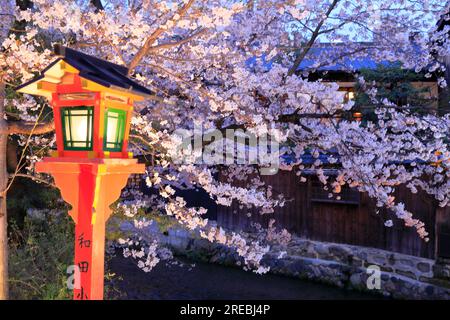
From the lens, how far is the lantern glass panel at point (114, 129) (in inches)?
156

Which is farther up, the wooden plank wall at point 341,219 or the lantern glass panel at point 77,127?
the lantern glass panel at point 77,127

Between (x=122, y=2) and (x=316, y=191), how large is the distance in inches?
329

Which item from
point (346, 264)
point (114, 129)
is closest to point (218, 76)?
point (114, 129)

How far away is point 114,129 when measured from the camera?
411 centimetres

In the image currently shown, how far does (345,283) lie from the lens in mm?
12227

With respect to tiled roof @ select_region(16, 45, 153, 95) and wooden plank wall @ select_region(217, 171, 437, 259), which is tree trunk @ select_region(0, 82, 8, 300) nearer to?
tiled roof @ select_region(16, 45, 153, 95)

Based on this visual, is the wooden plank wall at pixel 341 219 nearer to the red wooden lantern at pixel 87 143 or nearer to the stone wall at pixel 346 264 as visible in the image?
the stone wall at pixel 346 264

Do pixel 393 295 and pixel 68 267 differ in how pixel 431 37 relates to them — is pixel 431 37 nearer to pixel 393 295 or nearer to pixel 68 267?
pixel 393 295

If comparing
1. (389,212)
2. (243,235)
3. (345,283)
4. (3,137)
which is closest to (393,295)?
(345,283)

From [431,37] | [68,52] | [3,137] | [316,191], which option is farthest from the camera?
[316,191]

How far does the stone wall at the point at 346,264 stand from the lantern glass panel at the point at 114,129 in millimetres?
7496

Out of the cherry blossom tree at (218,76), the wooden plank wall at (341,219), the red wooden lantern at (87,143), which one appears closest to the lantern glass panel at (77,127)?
the red wooden lantern at (87,143)

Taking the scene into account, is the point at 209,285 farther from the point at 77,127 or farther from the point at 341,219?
the point at 77,127

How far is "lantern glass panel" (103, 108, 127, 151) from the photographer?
397cm
